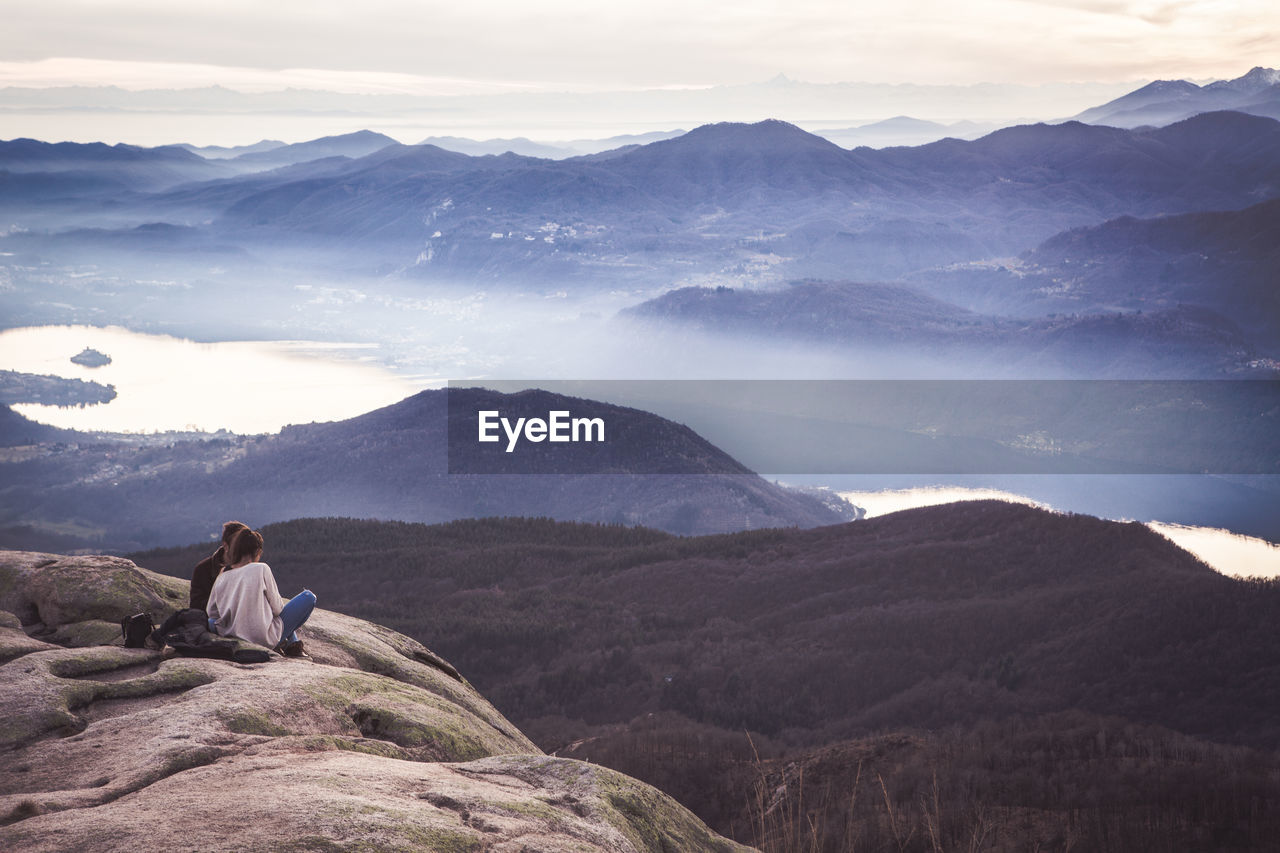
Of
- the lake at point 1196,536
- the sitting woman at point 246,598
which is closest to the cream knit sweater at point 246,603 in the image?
the sitting woman at point 246,598

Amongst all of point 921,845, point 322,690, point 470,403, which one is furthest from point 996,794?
point 470,403

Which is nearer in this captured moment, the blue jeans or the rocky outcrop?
the rocky outcrop

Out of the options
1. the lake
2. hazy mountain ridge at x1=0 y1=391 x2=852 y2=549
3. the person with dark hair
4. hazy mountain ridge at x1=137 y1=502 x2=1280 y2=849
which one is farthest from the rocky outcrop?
hazy mountain ridge at x1=0 y1=391 x2=852 y2=549

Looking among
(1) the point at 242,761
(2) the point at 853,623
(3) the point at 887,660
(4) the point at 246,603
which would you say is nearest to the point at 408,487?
(2) the point at 853,623

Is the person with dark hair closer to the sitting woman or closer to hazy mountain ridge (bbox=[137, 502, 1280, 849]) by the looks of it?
the sitting woman

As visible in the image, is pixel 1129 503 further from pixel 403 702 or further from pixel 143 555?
pixel 403 702

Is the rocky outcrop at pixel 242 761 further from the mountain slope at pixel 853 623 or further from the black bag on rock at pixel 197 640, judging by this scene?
the mountain slope at pixel 853 623
